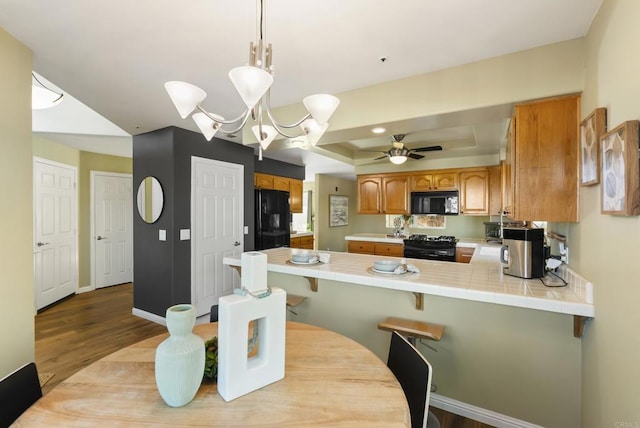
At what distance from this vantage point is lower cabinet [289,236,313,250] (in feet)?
18.9

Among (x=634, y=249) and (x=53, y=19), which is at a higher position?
(x=53, y=19)

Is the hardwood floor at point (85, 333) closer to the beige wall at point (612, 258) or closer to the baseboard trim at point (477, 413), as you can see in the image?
the baseboard trim at point (477, 413)

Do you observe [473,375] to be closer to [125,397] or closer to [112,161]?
[125,397]

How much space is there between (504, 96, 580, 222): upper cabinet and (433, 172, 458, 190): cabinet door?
3.10 m

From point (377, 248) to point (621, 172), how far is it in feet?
13.7

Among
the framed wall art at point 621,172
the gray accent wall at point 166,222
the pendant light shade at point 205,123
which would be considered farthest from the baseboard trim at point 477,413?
the gray accent wall at point 166,222

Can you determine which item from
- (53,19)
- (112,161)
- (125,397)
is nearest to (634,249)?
(125,397)

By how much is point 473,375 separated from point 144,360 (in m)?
1.90

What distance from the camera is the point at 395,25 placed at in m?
1.49

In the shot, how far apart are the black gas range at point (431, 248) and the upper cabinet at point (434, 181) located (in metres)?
0.88

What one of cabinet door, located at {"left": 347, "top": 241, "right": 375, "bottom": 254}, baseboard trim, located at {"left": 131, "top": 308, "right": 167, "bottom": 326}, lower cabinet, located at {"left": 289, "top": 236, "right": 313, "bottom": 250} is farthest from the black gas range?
baseboard trim, located at {"left": 131, "top": 308, "right": 167, "bottom": 326}

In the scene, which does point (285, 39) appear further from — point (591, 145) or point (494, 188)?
point (494, 188)

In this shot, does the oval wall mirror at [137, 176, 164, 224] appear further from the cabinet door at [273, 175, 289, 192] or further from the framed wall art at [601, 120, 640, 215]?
the framed wall art at [601, 120, 640, 215]

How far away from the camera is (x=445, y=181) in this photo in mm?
4809
